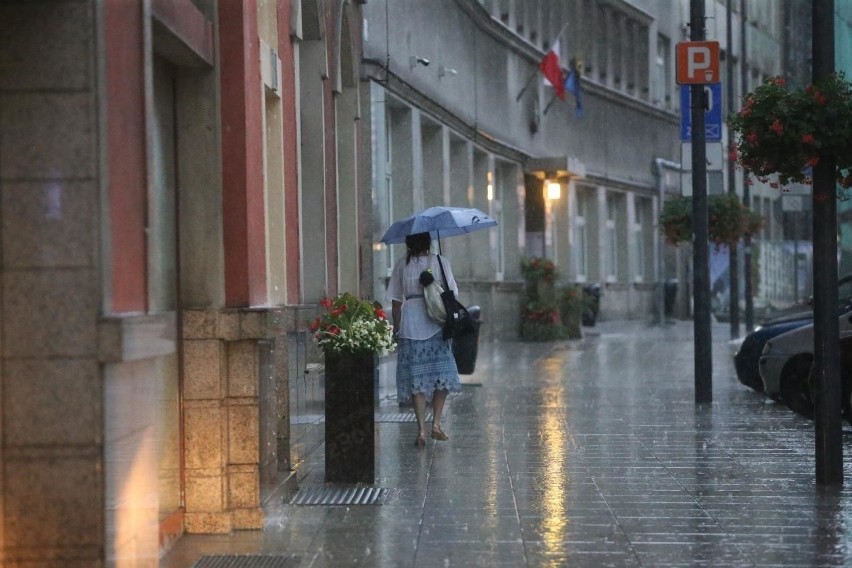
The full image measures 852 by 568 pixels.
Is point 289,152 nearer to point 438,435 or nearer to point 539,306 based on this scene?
point 438,435

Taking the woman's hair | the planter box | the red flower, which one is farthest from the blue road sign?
the planter box

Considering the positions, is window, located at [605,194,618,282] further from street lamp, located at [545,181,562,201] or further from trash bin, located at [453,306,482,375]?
trash bin, located at [453,306,482,375]

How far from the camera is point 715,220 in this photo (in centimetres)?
3161

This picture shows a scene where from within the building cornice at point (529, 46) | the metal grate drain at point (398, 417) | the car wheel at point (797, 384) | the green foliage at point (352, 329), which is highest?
the building cornice at point (529, 46)

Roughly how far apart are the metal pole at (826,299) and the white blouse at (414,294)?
11.7ft

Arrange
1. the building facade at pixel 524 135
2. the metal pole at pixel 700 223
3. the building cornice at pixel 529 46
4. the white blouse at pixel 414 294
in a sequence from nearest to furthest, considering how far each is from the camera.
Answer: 1. the white blouse at pixel 414 294
2. the metal pole at pixel 700 223
3. the building facade at pixel 524 135
4. the building cornice at pixel 529 46

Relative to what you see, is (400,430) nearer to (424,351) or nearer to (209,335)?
(424,351)

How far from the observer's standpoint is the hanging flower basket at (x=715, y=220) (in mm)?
30859

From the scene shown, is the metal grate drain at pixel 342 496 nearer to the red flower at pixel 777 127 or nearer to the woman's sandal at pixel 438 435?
the woman's sandal at pixel 438 435

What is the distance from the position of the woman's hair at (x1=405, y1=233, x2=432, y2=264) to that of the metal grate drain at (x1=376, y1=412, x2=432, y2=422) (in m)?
2.16

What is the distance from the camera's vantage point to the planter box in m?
10.5

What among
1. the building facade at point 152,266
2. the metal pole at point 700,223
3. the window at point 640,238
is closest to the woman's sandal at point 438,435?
the building facade at point 152,266

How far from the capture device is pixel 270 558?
7883 mm

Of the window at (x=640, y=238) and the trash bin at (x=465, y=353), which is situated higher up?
the window at (x=640, y=238)
